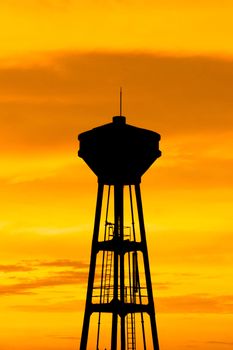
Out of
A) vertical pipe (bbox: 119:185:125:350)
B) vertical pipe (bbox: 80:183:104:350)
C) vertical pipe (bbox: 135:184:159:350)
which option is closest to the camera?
vertical pipe (bbox: 119:185:125:350)

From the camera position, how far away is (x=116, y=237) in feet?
323

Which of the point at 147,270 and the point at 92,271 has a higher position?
the point at 147,270

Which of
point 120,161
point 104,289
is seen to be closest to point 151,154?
point 120,161

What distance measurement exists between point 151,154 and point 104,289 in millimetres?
8178

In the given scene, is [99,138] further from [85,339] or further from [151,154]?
[85,339]

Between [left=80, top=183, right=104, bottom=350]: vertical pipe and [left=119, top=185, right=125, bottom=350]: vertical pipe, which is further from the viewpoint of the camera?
[left=80, top=183, right=104, bottom=350]: vertical pipe

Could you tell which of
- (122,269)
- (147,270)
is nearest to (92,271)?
(122,269)

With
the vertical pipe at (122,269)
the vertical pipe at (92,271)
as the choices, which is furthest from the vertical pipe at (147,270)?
the vertical pipe at (92,271)

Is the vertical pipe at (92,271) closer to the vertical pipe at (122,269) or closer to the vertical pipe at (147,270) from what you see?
the vertical pipe at (122,269)

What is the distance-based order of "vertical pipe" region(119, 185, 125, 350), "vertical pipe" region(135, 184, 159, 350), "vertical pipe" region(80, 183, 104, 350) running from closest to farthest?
"vertical pipe" region(119, 185, 125, 350), "vertical pipe" region(80, 183, 104, 350), "vertical pipe" region(135, 184, 159, 350)

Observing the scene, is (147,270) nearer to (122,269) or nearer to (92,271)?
(122,269)

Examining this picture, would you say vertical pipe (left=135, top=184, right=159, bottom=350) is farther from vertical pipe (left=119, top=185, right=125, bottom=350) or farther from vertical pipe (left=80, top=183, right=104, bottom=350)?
vertical pipe (left=80, top=183, right=104, bottom=350)

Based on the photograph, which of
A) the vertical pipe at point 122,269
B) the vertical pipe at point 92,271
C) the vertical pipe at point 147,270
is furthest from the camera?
the vertical pipe at point 147,270

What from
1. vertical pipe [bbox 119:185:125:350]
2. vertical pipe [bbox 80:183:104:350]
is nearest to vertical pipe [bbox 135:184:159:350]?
vertical pipe [bbox 119:185:125:350]
